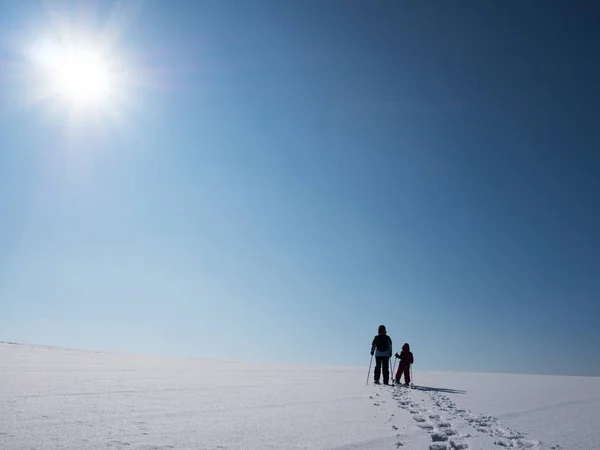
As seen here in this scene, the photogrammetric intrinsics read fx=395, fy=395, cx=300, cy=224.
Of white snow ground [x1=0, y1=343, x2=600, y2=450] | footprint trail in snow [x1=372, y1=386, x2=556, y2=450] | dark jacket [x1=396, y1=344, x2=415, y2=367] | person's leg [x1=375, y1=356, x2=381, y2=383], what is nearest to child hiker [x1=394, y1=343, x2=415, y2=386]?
dark jacket [x1=396, y1=344, x2=415, y2=367]

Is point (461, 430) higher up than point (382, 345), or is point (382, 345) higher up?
point (382, 345)

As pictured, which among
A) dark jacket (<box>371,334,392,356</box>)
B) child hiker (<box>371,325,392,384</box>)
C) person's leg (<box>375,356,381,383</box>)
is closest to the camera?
person's leg (<box>375,356,381,383</box>)

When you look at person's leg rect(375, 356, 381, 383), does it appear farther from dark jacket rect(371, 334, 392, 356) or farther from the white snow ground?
the white snow ground

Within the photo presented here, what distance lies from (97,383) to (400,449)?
7613 millimetres

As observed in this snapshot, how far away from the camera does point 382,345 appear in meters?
15.2

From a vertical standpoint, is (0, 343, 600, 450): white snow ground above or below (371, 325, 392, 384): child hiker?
below

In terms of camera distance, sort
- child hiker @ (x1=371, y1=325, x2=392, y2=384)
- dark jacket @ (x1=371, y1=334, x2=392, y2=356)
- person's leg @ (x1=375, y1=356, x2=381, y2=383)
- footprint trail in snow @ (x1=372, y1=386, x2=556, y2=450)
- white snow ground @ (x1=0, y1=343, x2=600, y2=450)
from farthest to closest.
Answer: dark jacket @ (x1=371, y1=334, x2=392, y2=356)
child hiker @ (x1=371, y1=325, x2=392, y2=384)
person's leg @ (x1=375, y1=356, x2=381, y2=383)
footprint trail in snow @ (x1=372, y1=386, x2=556, y2=450)
white snow ground @ (x1=0, y1=343, x2=600, y2=450)

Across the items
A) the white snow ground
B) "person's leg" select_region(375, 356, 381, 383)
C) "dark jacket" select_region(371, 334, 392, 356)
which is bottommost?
the white snow ground

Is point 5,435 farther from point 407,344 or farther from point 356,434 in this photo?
point 407,344

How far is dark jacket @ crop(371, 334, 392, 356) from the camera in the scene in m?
15.1

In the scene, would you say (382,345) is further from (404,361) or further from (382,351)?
(404,361)

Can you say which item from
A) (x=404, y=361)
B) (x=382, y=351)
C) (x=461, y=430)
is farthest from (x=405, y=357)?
(x=461, y=430)

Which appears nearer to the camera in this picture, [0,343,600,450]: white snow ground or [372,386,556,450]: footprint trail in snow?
[0,343,600,450]: white snow ground

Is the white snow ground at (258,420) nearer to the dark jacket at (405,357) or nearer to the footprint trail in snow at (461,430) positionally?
the footprint trail in snow at (461,430)
